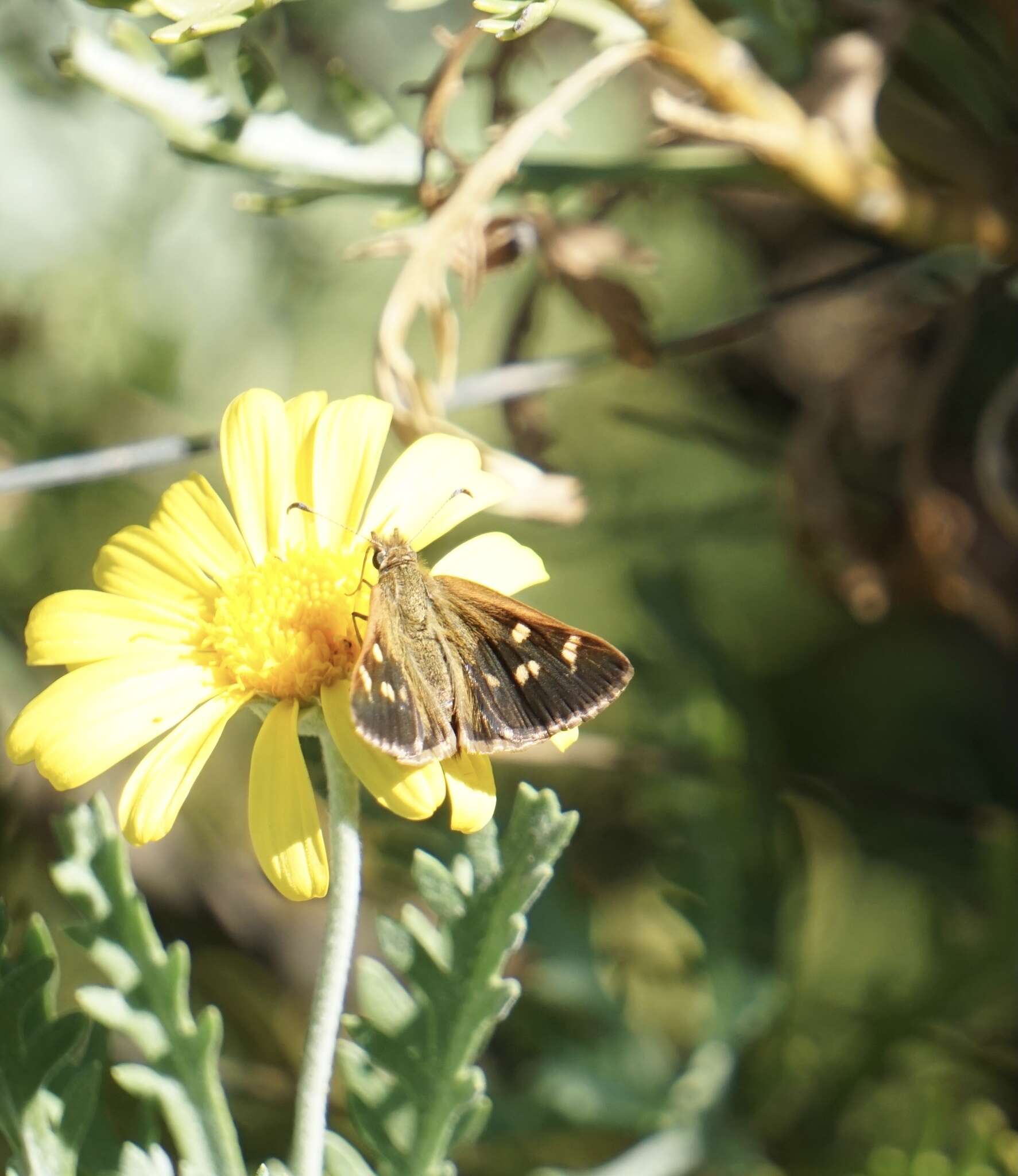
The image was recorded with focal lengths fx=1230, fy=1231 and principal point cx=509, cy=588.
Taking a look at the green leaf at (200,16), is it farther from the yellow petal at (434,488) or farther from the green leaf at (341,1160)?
the green leaf at (341,1160)

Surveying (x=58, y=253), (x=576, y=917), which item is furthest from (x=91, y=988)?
(x=58, y=253)

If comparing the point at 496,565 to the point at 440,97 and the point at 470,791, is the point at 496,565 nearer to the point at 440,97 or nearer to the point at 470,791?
the point at 470,791

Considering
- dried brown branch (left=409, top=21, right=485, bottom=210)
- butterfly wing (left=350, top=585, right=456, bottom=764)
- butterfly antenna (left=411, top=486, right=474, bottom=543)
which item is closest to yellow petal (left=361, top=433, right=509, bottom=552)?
butterfly antenna (left=411, top=486, right=474, bottom=543)

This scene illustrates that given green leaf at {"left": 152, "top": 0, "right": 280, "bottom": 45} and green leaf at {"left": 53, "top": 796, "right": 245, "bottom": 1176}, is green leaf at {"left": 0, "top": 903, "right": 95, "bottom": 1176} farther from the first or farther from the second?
green leaf at {"left": 152, "top": 0, "right": 280, "bottom": 45}

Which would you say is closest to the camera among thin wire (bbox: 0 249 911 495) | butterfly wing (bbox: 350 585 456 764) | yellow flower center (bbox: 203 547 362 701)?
butterfly wing (bbox: 350 585 456 764)

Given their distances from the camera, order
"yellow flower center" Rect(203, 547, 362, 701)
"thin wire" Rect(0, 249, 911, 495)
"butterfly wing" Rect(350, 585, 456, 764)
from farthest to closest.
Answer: "thin wire" Rect(0, 249, 911, 495)
"yellow flower center" Rect(203, 547, 362, 701)
"butterfly wing" Rect(350, 585, 456, 764)

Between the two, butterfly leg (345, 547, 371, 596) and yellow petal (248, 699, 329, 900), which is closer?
yellow petal (248, 699, 329, 900)

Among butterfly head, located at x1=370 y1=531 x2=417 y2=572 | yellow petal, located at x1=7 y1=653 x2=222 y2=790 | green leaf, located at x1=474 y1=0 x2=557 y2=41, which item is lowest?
yellow petal, located at x1=7 y1=653 x2=222 y2=790

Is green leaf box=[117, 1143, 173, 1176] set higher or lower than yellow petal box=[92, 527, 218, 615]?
lower
